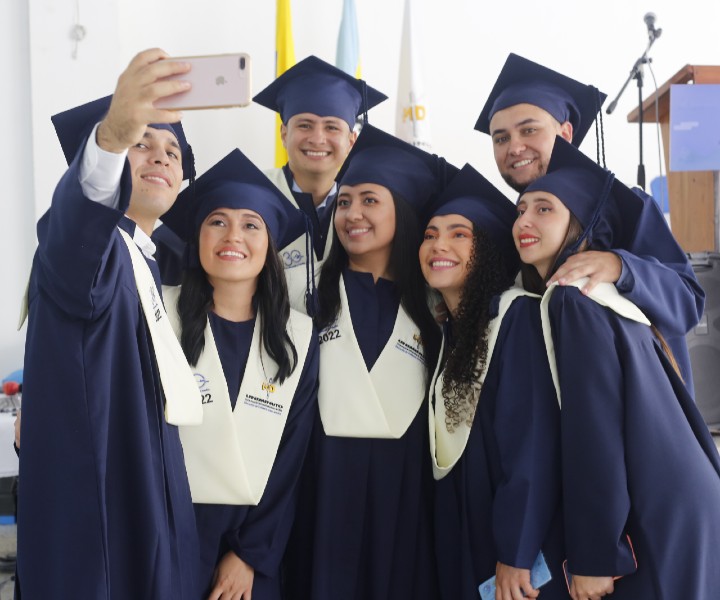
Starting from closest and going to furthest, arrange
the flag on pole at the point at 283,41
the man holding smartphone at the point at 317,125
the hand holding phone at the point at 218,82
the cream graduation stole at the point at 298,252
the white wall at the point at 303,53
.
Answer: the hand holding phone at the point at 218,82, the cream graduation stole at the point at 298,252, the man holding smartphone at the point at 317,125, the white wall at the point at 303,53, the flag on pole at the point at 283,41

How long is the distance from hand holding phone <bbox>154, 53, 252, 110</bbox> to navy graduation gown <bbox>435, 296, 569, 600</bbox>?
1105mm

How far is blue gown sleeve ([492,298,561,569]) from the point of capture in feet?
5.99

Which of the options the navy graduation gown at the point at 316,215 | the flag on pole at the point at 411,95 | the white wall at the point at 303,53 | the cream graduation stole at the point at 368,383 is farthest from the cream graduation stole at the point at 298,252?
the white wall at the point at 303,53

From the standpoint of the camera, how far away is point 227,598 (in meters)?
2.00

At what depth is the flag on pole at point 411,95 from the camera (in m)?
5.13

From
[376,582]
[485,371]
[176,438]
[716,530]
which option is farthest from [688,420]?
[176,438]

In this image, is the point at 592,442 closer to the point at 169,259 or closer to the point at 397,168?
the point at 397,168

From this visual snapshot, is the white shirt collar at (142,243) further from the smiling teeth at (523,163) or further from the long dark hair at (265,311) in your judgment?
the smiling teeth at (523,163)

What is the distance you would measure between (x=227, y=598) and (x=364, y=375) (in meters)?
0.73

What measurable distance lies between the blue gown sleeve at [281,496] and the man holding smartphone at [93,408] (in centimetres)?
44

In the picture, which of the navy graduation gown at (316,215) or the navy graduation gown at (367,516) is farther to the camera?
the navy graduation gown at (316,215)

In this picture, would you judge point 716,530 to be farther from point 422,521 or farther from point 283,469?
point 283,469

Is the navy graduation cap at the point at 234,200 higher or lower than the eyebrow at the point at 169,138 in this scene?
lower

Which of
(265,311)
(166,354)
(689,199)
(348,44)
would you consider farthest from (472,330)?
(348,44)
